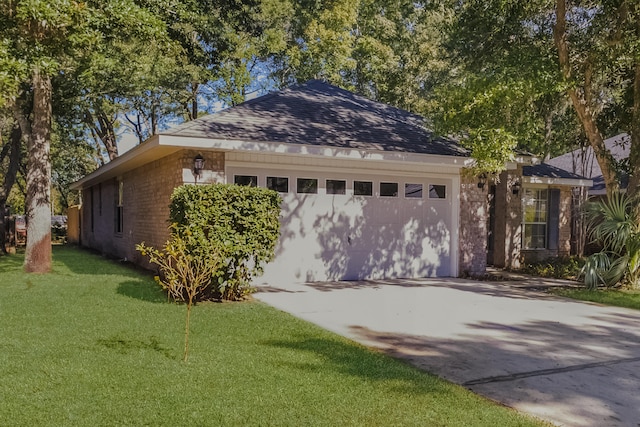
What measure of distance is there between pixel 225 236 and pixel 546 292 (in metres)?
6.30

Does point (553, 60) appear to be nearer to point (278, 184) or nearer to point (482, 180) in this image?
point (482, 180)

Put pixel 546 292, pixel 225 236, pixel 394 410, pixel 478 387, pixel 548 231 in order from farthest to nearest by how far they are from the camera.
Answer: pixel 548 231
pixel 546 292
pixel 225 236
pixel 478 387
pixel 394 410

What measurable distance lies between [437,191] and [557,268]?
3883 millimetres

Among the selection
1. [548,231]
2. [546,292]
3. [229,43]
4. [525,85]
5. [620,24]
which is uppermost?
[229,43]

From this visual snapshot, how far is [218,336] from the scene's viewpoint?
227 inches

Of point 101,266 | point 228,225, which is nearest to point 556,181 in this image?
point 228,225

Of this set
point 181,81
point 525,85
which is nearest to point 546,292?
point 525,85

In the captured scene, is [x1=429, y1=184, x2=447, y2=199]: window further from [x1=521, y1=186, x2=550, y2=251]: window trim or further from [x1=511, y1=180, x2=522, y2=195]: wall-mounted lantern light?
[x1=521, y1=186, x2=550, y2=251]: window trim

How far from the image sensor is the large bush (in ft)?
25.0

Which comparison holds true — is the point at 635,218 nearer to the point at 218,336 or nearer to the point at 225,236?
the point at 225,236

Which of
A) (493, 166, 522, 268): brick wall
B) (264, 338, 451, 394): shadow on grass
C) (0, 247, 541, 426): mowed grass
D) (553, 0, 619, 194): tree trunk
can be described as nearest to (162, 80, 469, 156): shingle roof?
(553, 0, 619, 194): tree trunk

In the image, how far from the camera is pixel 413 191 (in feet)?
38.7

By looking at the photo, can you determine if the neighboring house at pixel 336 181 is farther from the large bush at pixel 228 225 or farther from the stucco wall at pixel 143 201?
the large bush at pixel 228 225

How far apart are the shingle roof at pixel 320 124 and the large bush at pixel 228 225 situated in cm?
173
